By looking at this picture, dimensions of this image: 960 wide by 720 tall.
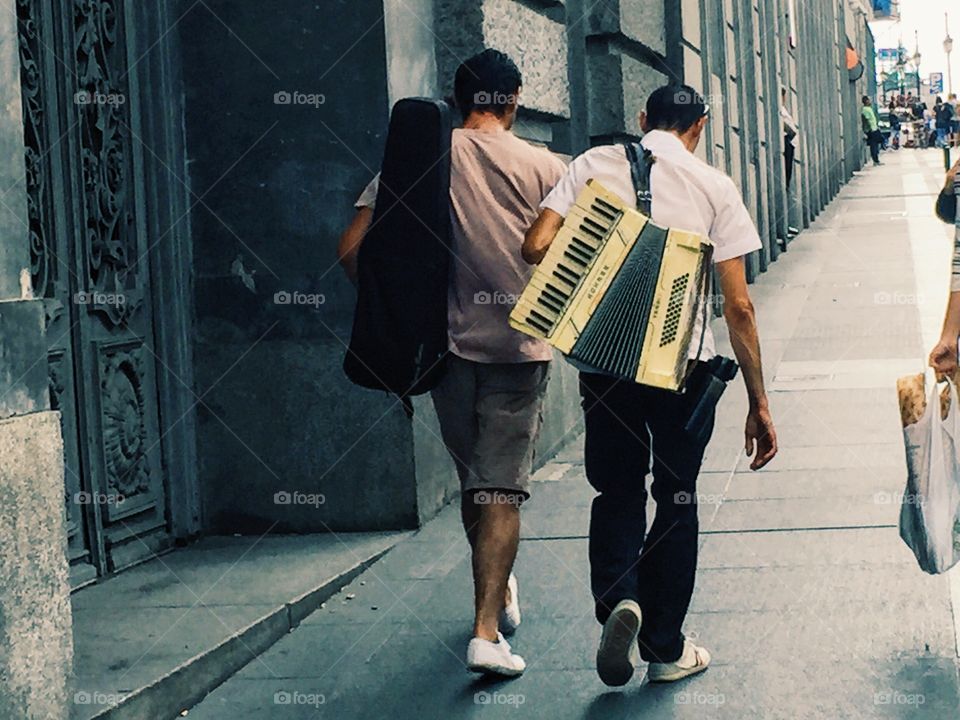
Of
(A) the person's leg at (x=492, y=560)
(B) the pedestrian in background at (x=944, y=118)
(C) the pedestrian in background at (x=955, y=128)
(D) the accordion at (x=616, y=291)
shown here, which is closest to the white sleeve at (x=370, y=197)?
(D) the accordion at (x=616, y=291)

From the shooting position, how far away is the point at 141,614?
5.45 m

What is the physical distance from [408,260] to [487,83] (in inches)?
24.1

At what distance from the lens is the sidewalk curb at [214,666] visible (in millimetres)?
4484

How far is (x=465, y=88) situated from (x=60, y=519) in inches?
69.3

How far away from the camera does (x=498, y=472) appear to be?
4879 mm

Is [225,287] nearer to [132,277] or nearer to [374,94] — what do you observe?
[132,277]

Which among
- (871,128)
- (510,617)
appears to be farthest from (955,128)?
(510,617)

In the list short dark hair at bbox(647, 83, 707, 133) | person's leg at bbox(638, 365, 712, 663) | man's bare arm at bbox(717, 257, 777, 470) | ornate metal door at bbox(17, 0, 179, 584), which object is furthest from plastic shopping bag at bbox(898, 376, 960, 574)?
ornate metal door at bbox(17, 0, 179, 584)

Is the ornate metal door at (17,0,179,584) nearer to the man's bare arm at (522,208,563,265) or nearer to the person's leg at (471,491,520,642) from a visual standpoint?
the person's leg at (471,491,520,642)

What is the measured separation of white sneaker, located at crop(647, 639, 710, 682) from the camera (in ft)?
15.3

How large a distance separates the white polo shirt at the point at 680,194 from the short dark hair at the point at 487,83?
481 millimetres

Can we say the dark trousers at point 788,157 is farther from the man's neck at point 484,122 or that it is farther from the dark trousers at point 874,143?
the dark trousers at point 874,143

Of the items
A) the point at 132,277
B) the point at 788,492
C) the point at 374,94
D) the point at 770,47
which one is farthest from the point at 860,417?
the point at 770,47

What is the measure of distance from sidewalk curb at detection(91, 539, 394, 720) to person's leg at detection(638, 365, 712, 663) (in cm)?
136
